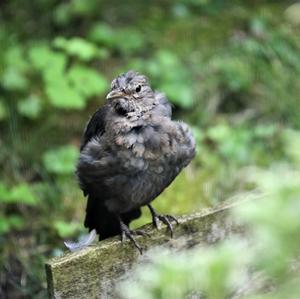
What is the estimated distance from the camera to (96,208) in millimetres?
3750

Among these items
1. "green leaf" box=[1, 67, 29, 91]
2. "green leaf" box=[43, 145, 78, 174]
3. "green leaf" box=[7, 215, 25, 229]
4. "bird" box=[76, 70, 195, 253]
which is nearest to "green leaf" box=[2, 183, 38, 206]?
"green leaf" box=[7, 215, 25, 229]

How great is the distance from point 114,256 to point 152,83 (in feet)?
9.53

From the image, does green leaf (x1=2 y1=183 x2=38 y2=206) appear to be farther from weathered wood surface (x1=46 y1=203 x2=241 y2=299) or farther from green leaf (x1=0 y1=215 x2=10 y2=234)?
weathered wood surface (x1=46 y1=203 x2=241 y2=299)

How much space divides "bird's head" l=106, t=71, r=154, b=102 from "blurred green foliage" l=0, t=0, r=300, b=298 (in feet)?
3.84

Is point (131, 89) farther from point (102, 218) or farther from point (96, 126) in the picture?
point (102, 218)

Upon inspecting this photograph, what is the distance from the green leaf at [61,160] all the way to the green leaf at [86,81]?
442 millimetres

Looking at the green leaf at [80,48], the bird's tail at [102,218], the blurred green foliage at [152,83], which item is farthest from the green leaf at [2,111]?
the bird's tail at [102,218]

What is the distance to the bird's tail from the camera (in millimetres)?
3714

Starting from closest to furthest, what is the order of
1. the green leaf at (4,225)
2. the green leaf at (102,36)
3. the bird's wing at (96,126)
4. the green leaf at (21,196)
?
the bird's wing at (96,126) → the green leaf at (4,225) → the green leaf at (21,196) → the green leaf at (102,36)

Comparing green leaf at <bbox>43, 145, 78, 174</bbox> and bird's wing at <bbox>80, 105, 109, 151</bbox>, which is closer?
bird's wing at <bbox>80, 105, 109, 151</bbox>

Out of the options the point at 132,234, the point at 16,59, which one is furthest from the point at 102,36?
the point at 132,234

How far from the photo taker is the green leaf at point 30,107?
573cm

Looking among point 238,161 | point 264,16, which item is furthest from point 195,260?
point 264,16

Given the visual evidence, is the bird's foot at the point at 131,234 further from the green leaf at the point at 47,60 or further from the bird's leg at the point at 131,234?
the green leaf at the point at 47,60
